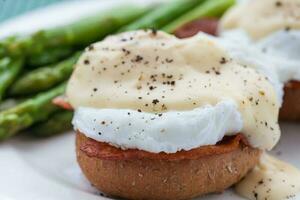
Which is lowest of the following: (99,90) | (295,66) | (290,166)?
(290,166)

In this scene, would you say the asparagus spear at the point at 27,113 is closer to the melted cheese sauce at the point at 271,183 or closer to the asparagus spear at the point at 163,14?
the asparagus spear at the point at 163,14

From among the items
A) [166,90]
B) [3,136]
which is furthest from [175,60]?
[3,136]

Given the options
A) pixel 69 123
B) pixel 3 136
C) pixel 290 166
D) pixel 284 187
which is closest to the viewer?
pixel 284 187

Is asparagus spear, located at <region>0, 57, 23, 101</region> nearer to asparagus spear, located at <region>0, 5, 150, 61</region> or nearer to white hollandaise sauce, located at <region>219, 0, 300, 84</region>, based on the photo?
asparagus spear, located at <region>0, 5, 150, 61</region>

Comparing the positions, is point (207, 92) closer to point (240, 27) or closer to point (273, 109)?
point (273, 109)

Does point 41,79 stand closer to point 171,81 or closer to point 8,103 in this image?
point 8,103

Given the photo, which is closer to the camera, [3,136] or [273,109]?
[273,109]

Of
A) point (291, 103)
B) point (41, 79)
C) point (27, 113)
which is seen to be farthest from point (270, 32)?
point (27, 113)
